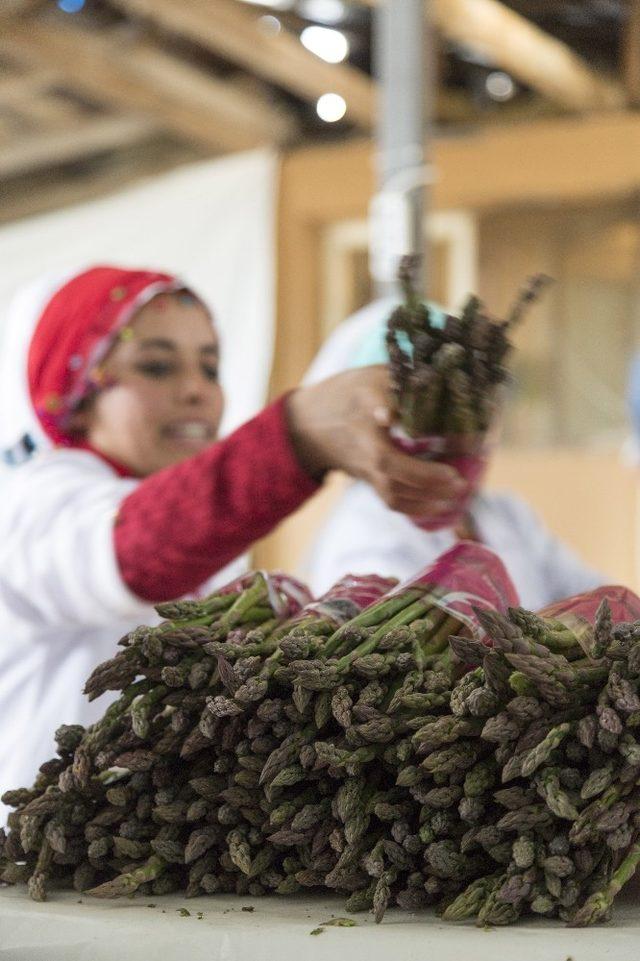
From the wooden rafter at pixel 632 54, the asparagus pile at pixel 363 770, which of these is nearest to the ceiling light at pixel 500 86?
the wooden rafter at pixel 632 54

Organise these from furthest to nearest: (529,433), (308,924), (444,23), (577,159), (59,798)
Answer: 1. (529,433)
2. (577,159)
3. (444,23)
4. (59,798)
5. (308,924)

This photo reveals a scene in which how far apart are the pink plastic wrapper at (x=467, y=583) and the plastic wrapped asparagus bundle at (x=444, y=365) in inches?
5.5

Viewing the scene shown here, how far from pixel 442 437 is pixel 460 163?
11.8 ft

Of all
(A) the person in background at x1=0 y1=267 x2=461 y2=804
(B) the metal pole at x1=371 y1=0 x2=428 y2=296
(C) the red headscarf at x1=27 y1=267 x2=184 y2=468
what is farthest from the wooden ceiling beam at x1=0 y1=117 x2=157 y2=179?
(C) the red headscarf at x1=27 y1=267 x2=184 y2=468

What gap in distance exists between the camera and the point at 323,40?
427cm

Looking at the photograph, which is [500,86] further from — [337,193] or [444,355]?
[444,355]

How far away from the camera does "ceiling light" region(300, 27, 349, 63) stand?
13.9ft

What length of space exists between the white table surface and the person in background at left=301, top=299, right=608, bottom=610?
32.7 inches

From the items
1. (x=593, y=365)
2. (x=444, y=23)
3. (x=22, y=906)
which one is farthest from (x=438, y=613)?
(x=593, y=365)

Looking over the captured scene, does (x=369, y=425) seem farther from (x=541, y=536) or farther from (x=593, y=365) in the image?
(x=593, y=365)

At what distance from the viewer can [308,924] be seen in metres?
0.86

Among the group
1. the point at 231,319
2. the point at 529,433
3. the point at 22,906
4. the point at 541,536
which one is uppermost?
the point at 231,319

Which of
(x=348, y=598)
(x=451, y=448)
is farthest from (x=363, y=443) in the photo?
(x=348, y=598)

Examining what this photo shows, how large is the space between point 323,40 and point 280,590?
3475mm
